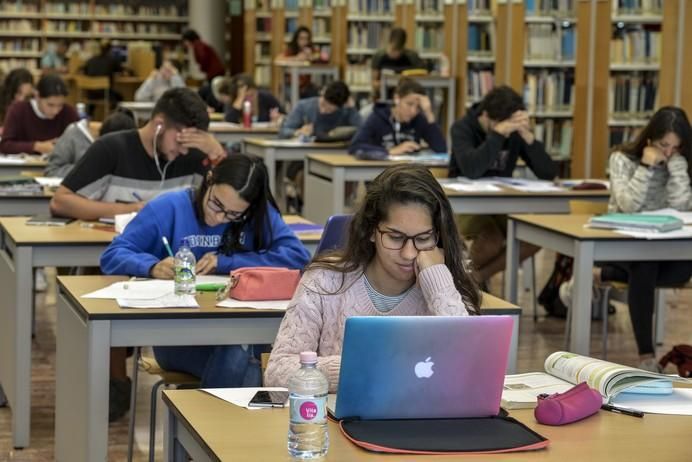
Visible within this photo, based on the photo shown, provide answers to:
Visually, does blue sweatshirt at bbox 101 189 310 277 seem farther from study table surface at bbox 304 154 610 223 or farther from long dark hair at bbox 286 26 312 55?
long dark hair at bbox 286 26 312 55

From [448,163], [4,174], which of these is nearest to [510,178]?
[448,163]

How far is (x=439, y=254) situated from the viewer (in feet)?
8.80

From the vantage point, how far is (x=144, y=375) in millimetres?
5277

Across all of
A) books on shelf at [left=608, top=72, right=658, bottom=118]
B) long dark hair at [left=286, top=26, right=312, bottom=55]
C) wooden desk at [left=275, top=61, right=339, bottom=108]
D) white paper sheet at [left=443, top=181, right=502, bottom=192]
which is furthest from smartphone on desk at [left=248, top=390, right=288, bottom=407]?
long dark hair at [left=286, top=26, right=312, bottom=55]

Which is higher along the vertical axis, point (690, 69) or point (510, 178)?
point (690, 69)

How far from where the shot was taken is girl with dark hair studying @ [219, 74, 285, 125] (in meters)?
11.1

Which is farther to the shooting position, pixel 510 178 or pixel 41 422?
pixel 510 178

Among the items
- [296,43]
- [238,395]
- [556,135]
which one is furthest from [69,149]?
[296,43]

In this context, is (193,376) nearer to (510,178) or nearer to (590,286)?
(590,286)

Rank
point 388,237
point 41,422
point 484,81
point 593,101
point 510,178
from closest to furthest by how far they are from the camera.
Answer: point 388,237 → point 41,422 → point 510,178 → point 593,101 → point 484,81

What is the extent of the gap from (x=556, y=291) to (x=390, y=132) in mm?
1764

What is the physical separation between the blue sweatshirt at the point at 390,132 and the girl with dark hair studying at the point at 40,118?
5.90 feet

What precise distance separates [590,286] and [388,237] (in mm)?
2215

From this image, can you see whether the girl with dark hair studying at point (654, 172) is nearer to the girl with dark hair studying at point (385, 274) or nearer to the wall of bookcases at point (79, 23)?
the girl with dark hair studying at point (385, 274)
